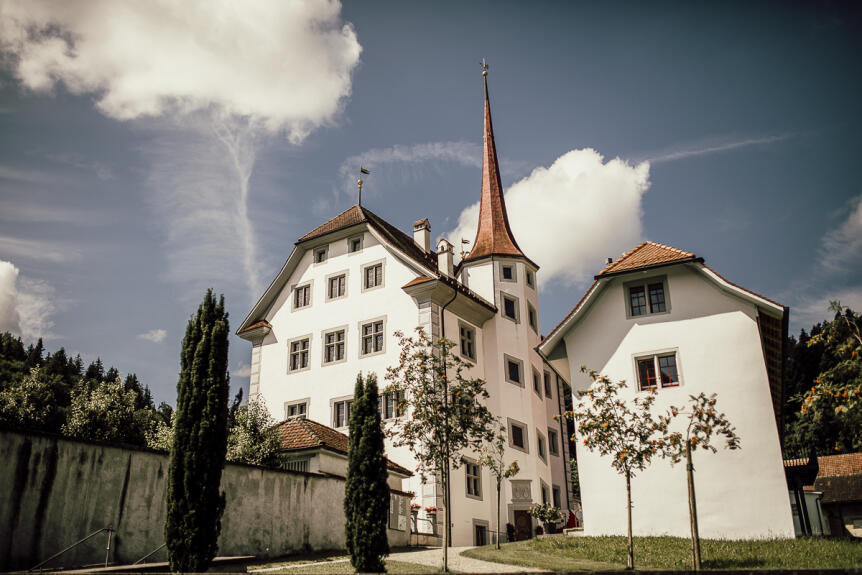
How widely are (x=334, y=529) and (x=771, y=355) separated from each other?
1764 centimetres

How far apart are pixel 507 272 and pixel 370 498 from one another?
76.8ft

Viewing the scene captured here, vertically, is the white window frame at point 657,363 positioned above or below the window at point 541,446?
above

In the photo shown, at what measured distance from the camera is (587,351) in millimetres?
25859

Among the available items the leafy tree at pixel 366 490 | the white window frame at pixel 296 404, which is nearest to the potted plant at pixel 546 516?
the white window frame at pixel 296 404

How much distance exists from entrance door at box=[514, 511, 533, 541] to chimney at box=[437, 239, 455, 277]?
13.1 meters

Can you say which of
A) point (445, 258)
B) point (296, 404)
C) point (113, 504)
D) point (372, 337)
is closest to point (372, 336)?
point (372, 337)

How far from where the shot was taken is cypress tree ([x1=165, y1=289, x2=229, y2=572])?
48.2 ft

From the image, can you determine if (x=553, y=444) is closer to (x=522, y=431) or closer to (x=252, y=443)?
(x=522, y=431)

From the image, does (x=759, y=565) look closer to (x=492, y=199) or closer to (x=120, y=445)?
(x=120, y=445)

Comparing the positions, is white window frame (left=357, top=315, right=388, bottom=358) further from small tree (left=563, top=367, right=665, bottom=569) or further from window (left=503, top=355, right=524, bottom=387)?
small tree (left=563, top=367, right=665, bottom=569)

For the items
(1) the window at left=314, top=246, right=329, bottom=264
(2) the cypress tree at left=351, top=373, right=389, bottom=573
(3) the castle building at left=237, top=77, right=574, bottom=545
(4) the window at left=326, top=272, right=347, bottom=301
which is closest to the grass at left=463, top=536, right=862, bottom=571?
(2) the cypress tree at left=351, top=373, right=389, bottom=573

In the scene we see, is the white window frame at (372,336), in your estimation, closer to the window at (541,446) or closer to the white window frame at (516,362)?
the white window frame at (516,362)

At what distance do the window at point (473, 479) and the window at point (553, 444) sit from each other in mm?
6951

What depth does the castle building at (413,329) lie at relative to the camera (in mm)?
32156
